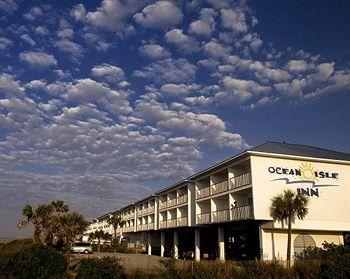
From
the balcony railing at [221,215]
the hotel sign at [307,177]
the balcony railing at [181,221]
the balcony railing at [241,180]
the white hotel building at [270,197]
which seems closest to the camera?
the white hotel building at [270,197]

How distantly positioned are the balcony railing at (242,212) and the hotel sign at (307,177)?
341 cm

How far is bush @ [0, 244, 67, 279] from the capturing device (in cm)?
1777

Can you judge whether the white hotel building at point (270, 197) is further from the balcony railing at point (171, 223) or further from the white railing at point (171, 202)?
the white railing at point (171, 202)

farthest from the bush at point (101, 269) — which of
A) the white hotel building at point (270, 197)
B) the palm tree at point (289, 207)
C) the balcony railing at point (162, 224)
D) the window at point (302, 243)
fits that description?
the balcony railing at point (162, 224)

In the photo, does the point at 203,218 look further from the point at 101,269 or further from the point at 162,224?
the point at 101,269

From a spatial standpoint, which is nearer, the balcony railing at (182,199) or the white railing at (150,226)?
the balcony railing at (182,199)

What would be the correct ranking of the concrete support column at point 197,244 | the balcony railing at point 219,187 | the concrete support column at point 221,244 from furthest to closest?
the concrete support column at point 197,244 → the concrete support column at point 221,244 → the balcony railing at point 219,187

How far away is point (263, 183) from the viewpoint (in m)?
30.9

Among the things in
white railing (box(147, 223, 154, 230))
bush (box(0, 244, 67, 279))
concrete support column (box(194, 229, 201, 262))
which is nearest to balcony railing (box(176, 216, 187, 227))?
concrete support column (box(194, 229, 201, 262))

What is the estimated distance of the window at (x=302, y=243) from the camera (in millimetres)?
31641

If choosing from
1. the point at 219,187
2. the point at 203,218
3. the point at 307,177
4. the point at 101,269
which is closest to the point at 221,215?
the point at 219,187

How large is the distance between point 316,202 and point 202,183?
1357cm

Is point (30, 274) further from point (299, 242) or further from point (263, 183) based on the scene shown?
point (299, 242)

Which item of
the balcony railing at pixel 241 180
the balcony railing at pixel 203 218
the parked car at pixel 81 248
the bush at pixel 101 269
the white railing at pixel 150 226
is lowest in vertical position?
the parked car at pixel 81 248
